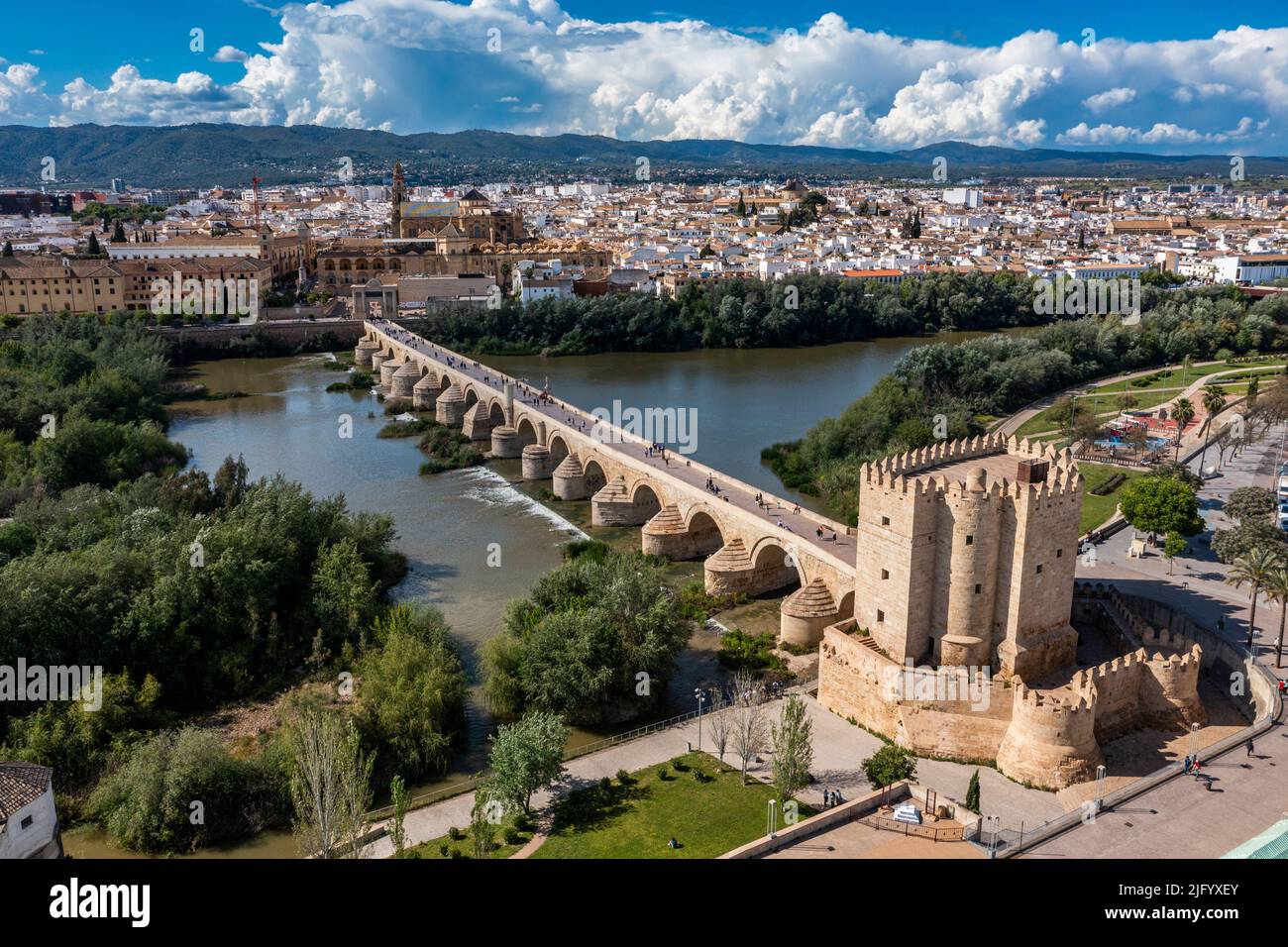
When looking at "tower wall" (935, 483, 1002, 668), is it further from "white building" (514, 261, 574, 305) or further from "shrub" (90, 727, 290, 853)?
"white building" (514, 261, 574, 305)

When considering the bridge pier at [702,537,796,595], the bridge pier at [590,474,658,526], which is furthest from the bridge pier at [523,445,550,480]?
the bridge pier at [702,537,796,595]

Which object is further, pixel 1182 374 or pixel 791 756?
pixel 1182 374

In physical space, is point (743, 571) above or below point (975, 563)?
below

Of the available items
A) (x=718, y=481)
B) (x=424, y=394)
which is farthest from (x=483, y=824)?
(x=424, y=394)

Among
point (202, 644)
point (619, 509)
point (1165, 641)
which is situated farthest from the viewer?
point (619, 509)

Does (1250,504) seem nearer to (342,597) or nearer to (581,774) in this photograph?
(581,774)

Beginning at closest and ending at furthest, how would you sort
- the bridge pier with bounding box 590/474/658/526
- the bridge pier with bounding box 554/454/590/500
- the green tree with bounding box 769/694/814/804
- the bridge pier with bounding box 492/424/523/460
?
1. the green tree with bounding box 769/694/814/804
2. the bridge pier with bounding box 590/474/658/526
3. the bridge pier with bounding box 554/454/590/500
4. the bridge pier with bounding box 492/424/523/460
